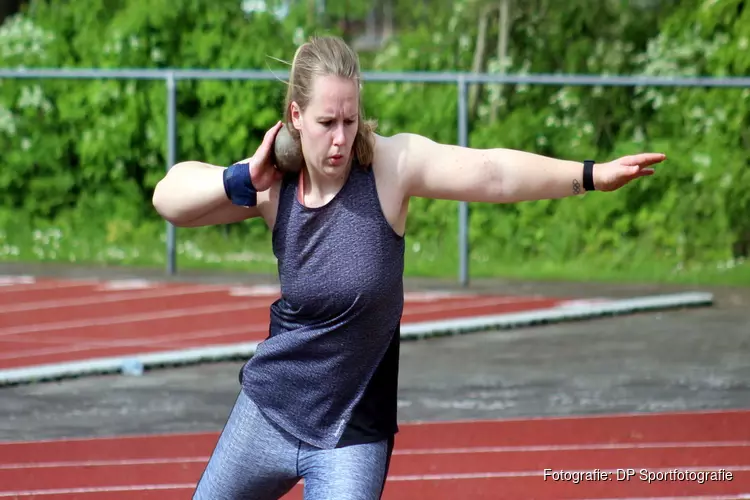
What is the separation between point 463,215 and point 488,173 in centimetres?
889

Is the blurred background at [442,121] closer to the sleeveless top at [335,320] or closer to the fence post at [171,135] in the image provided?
the fence post at [171,135]

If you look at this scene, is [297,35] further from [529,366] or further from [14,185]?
[529,366]

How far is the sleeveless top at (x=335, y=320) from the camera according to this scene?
3.76 m

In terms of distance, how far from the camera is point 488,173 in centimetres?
386

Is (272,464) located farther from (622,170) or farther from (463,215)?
(463,215)

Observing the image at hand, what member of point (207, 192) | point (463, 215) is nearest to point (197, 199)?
point (207, 192)

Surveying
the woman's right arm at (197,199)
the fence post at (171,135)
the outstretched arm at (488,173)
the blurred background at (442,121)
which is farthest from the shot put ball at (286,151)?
the fence post at (171,135)

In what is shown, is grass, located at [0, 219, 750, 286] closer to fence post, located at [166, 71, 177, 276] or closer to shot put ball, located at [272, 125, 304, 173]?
fence post, located at [166, 71, 177, 276]

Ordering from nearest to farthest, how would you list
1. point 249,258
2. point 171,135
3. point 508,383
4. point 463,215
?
point 508,383, point 463,215, point 171,135, point 249,258

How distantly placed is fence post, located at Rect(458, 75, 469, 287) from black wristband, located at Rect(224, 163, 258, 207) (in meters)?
8.87

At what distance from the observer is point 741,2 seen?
47.9 feet

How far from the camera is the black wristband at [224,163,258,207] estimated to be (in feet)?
12.3

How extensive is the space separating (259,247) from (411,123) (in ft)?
6.29

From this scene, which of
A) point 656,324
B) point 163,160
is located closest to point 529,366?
point 656,324
